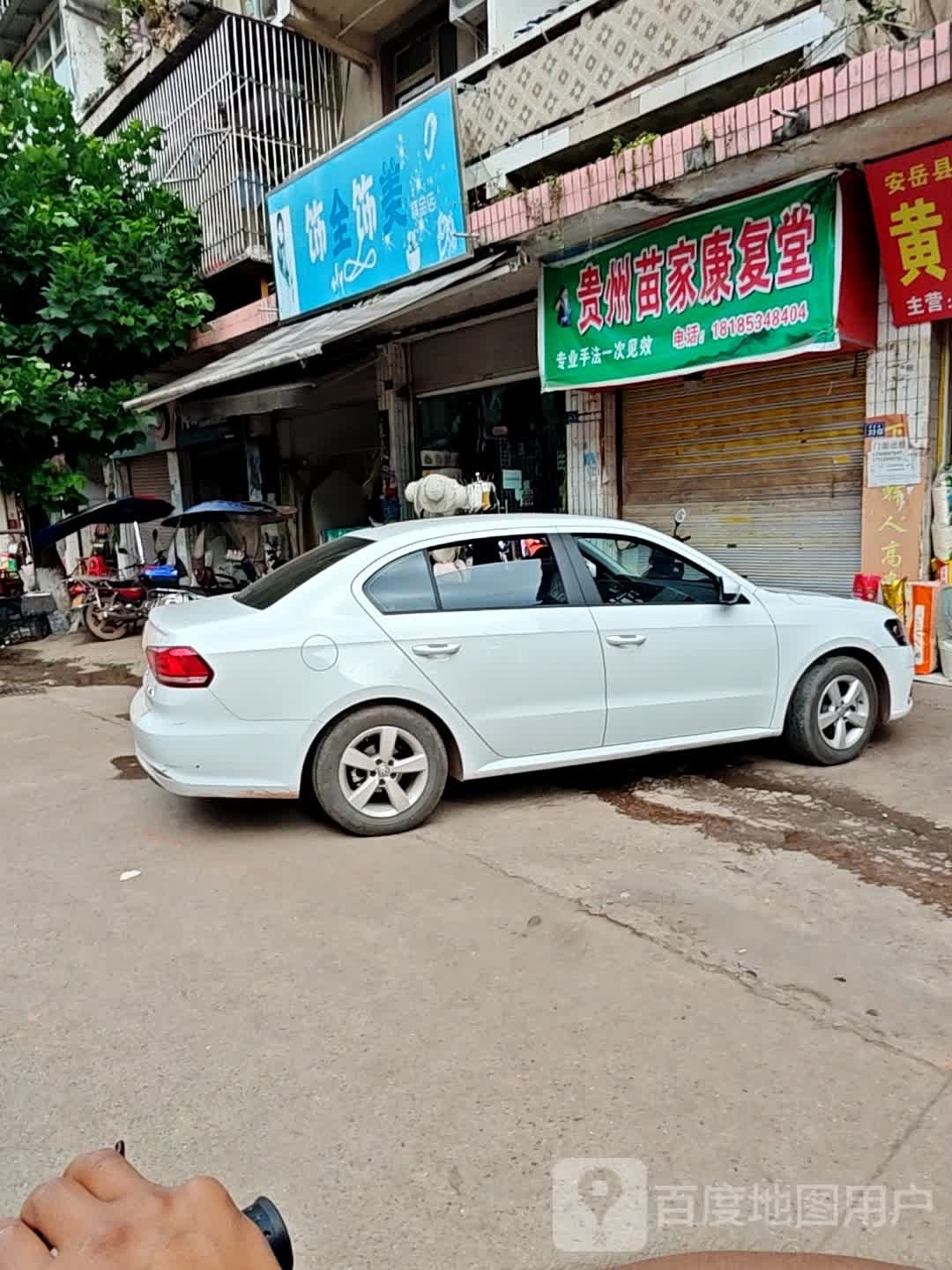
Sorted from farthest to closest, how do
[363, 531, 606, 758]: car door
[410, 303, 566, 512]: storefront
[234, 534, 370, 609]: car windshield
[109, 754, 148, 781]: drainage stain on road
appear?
1. [410, 303, 566, 512]: storefront
2. [109, 754, 148, 781]: drainage stain on road
3. [234, 534, 370, 609]: car windshield
4. [363, 531, 606, 758]: car door

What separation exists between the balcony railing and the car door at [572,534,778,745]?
28.4 ft

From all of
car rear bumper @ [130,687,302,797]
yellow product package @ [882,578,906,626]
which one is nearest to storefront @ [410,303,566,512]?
yellow product package @ [882,578,906,626]

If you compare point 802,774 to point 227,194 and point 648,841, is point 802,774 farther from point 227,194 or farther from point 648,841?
point 227,194

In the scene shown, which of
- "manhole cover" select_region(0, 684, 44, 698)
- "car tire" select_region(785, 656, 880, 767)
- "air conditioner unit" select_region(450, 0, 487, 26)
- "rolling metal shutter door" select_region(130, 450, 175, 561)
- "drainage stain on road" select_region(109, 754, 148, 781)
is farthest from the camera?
"rolling metal shutter door" select_region(130, 450, 175, 561)

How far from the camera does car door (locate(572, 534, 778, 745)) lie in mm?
4711

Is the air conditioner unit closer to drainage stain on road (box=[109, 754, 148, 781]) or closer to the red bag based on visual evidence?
the red bag

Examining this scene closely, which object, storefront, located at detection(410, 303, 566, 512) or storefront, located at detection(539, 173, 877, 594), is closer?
storefront, located at detection(539, 173, 877, 594)

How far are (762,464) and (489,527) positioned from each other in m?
4.38

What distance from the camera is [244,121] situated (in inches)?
441

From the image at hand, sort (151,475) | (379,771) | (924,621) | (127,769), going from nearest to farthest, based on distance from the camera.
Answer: (379,771)
(127,769)
(924,621)
(151,475)

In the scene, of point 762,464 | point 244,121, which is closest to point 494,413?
point 762,464

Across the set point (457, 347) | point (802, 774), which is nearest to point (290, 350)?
point (457, 347)

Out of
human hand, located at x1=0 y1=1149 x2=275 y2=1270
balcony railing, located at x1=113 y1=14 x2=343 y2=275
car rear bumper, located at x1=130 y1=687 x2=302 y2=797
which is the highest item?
balcony railing, located at x1=113 y1=14 x2=343 y2=275

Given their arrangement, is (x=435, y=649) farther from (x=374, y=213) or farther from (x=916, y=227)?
(x=374, y=213)
